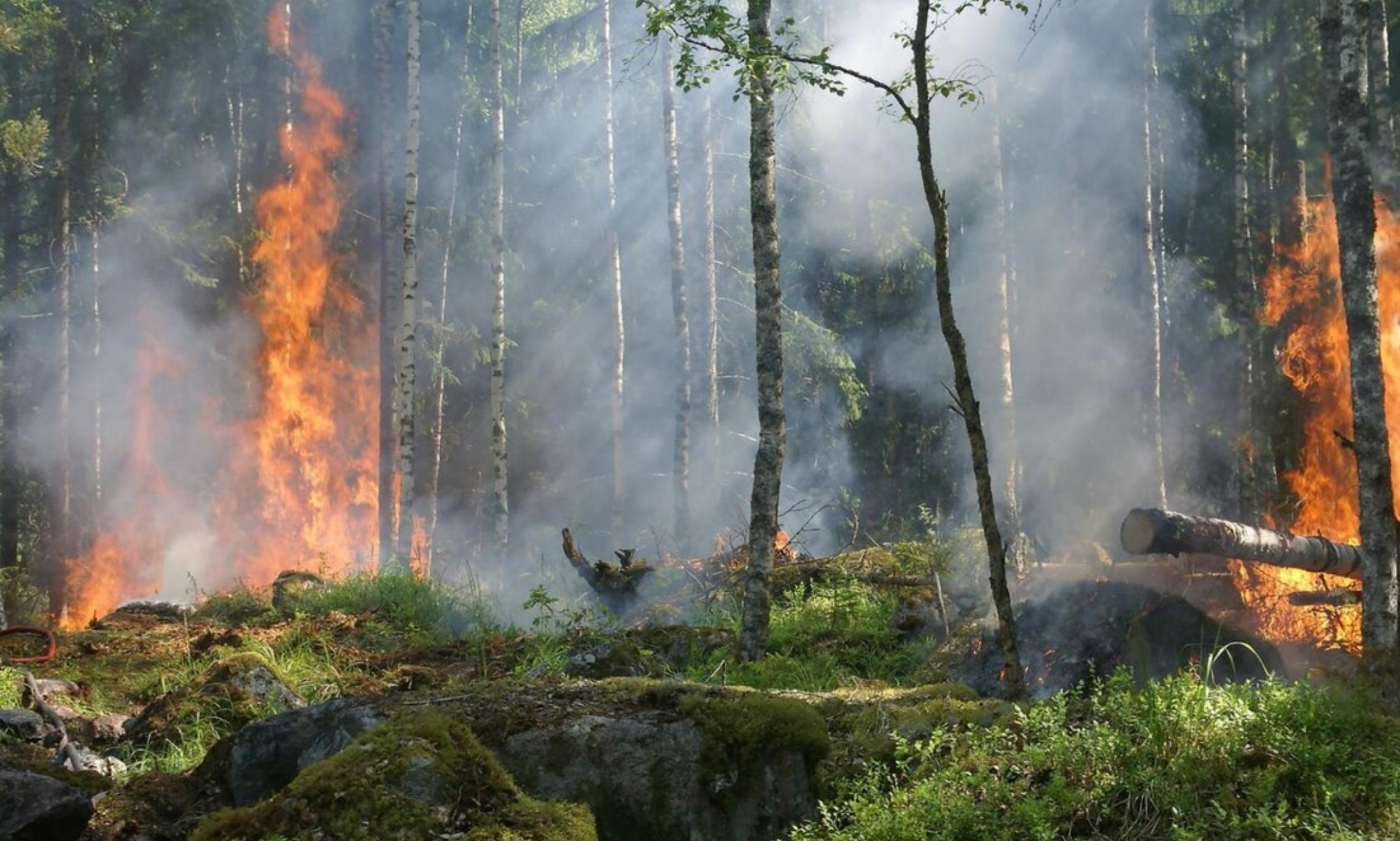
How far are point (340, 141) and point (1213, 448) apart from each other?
2146 centimetres

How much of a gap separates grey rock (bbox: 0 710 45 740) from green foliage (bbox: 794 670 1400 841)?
5.57 meters

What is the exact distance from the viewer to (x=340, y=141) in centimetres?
2631

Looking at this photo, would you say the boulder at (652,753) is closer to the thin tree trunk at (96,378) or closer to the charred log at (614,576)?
the charred log at (614,576)

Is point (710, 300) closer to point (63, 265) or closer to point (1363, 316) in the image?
point (63, 265)

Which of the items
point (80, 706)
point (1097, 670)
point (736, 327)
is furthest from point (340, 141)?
point (1097, 670)

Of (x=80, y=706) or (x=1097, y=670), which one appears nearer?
(x=80, y=706)

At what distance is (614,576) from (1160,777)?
10.5 metres

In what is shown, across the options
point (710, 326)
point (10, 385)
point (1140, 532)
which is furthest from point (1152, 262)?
point (10, 385)

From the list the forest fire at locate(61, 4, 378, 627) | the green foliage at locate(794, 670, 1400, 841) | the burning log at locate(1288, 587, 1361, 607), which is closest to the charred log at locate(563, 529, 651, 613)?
the burning log at locate(1288, 587, 1361, 607)

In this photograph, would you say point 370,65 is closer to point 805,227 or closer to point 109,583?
point 805,227

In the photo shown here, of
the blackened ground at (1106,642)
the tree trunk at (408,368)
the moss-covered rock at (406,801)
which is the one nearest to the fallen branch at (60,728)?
the moss-covered rock at (406,801)

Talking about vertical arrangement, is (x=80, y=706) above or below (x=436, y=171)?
below

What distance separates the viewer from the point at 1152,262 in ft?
73.3

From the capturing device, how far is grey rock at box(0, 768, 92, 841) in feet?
16.0
